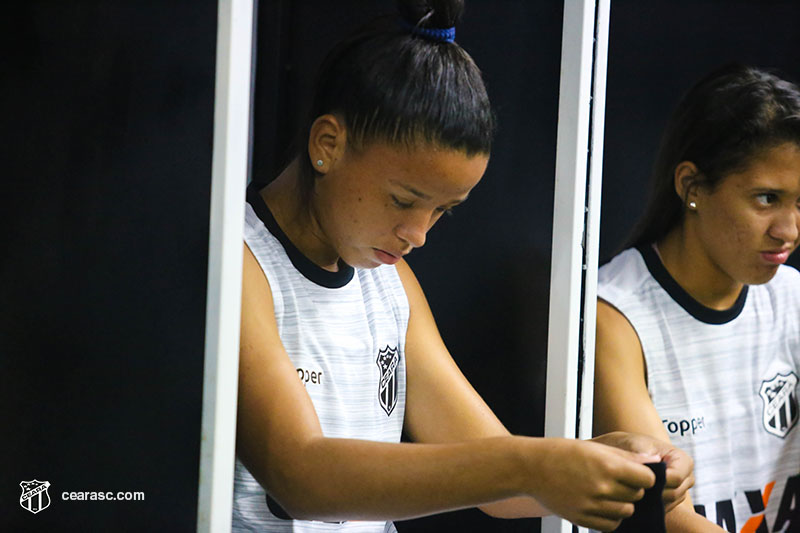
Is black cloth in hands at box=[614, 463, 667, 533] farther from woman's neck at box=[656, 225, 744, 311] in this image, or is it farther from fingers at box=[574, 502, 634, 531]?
woman's neck at box=[656, 225, 744, 311]

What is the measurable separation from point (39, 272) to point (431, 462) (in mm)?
415

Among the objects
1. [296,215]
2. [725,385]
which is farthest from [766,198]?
[296,215]

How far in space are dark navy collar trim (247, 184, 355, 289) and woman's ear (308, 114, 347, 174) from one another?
0.30ft

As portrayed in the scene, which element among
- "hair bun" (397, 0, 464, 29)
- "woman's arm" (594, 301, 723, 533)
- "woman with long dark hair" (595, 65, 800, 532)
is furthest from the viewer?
"woman with long dark hair" (595, 65, 800, 532)

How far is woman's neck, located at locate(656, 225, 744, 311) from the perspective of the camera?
153 centimetres

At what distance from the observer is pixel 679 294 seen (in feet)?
4.94

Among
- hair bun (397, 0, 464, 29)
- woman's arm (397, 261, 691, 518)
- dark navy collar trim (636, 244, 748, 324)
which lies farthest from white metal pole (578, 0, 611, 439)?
dark navy collar trim (636, 244, 748, 324)

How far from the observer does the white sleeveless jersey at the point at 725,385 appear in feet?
4.78

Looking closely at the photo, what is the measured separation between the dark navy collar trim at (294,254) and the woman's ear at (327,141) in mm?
92

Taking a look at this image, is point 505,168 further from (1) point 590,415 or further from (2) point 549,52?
(1) point 590,415

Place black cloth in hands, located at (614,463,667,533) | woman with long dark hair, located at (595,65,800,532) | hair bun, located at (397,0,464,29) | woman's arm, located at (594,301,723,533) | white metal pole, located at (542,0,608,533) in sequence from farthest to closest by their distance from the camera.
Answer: woman with long dark hair, located at (595,65,800,532) → woman's arm, located at (594,301,723,533) → white metal pole, located at (542,0,608,533) → hair bun, located at (397,0,464,29) → black cloth in hands, located at (614,463,667,533)

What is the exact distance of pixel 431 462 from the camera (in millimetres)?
914

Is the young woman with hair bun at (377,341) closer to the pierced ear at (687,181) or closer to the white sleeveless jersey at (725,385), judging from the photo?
the white sleeveless jersey at (725,385)

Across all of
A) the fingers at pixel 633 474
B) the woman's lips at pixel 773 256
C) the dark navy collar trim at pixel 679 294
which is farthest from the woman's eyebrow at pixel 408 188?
the woman's lips at pixel 773 256
